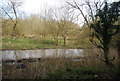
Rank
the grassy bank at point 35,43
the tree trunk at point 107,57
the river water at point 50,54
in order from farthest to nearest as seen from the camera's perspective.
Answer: the grassy bank at point 35,43
the river water at point 50,54
the tree trunk at point 107,57

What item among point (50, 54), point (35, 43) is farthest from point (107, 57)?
point (35, 43)

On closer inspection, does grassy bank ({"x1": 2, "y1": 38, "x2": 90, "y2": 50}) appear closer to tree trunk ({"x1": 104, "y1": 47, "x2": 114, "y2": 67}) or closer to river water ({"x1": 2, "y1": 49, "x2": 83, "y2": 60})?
river water ({"x1": 2, "y1": 49, "x2": 83, "y2": 60})

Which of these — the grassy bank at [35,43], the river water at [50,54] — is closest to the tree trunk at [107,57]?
the river water at [50,54]

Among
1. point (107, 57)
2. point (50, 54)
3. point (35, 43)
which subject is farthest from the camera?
point (35, 43)

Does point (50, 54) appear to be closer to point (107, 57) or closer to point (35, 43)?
point (107, 57)

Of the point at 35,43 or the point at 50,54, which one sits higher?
the point at 35,43

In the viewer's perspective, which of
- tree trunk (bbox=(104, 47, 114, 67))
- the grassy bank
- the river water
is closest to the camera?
tree trunk (bbox=(104, 47, 114, 67))

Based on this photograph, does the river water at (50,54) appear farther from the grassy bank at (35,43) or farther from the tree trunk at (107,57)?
the tree trunk at (107,57)

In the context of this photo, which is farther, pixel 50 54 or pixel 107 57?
pixel 50 54

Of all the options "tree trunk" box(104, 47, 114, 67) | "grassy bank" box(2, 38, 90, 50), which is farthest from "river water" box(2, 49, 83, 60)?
"tree trunk" box(104, 47, 114, 67)

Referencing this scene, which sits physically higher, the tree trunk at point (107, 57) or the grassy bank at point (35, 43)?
the grassy bank at point (35, 43)

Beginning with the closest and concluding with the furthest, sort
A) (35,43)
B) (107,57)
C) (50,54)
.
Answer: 1. (107,57)
2. (50,54)
3. (35,43)

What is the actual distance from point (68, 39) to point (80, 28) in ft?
1.77

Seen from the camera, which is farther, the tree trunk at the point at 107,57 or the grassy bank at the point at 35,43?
the grassy bank at the point at 35,43
